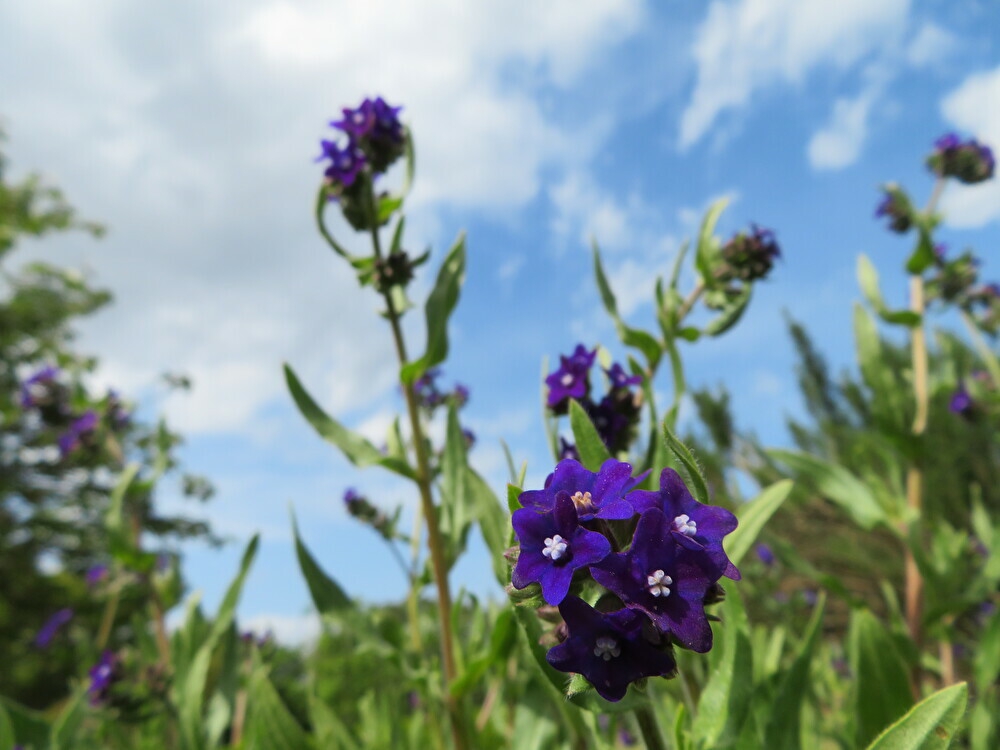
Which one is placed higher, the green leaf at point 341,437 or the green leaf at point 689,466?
the green leaf at point 341,437

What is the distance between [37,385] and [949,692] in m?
5.34

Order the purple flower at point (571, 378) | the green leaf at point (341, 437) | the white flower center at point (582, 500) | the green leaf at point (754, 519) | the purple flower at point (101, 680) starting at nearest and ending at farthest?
the white flower center at point (582, 500) → the green leaf at point (754, 519) → the purple flower at point (571, 378) → the green leaf at point (341, 437) → the purple flower at point (101, 680)

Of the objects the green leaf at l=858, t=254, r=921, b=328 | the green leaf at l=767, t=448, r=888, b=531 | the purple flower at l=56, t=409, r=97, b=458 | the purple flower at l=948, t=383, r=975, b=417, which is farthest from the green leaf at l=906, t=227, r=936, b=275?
the purple flower at l=56, t=409, r=97, b=458

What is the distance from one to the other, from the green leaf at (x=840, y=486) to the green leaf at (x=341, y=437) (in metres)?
1.68

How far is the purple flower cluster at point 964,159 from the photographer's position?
4223 millimetres

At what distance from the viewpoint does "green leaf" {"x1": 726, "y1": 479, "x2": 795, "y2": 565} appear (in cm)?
186

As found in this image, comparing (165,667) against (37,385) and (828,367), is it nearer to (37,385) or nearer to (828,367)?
(37,385)

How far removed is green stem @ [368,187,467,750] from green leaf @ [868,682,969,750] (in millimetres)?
1487

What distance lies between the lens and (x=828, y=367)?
3356cm

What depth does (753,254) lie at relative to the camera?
2.59 meters

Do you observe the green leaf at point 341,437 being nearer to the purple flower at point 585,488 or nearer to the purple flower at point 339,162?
the purple flower at point 339,162

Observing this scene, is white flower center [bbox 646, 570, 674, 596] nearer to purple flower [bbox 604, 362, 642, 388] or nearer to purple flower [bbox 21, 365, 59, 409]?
purple flower [bbox 604, 362, 642, 388]

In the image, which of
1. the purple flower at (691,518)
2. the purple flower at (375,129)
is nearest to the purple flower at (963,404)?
the purple flower at (375,129)

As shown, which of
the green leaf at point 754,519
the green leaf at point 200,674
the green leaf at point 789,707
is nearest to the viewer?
the green leaf at point 789,707
